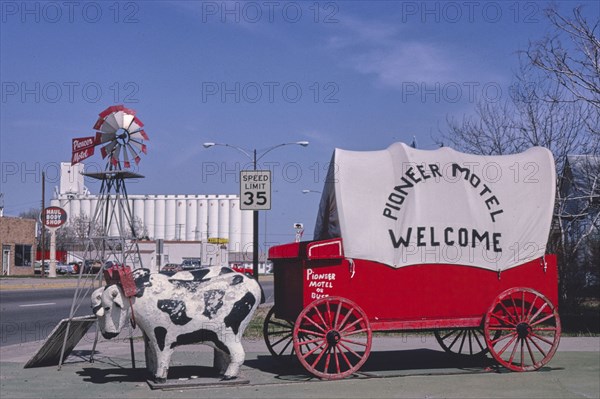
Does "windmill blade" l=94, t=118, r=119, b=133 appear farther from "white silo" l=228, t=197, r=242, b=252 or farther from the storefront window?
"white silo" l=228, t=197, r=242, b=252

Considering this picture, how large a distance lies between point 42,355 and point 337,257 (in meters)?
5.04

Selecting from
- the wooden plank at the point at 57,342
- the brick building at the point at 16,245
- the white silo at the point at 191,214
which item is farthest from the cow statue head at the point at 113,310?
the white silo at the point at 191,214

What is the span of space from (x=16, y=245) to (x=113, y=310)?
60.3 metres

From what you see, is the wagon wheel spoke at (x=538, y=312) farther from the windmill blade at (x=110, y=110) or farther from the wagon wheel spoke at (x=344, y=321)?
the windmill blade at (x=110, y=110)

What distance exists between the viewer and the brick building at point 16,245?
210 feet

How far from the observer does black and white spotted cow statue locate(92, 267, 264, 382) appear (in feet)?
34.2

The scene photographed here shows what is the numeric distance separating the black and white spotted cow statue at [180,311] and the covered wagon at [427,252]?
1.08 meters

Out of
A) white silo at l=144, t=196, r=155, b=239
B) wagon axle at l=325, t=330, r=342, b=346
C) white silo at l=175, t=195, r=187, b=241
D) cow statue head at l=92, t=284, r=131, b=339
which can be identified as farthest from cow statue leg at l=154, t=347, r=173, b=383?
white silo at l=144, t=196, r=155, b=239

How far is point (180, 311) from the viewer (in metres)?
10.5

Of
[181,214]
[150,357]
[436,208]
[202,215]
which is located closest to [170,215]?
[181,214]

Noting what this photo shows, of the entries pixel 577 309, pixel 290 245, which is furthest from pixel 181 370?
pixel 577 309

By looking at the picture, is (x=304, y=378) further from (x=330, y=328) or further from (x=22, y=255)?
(x=22, y=255)

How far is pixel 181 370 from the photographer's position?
12336 mm

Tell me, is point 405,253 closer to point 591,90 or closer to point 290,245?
point 290,245
